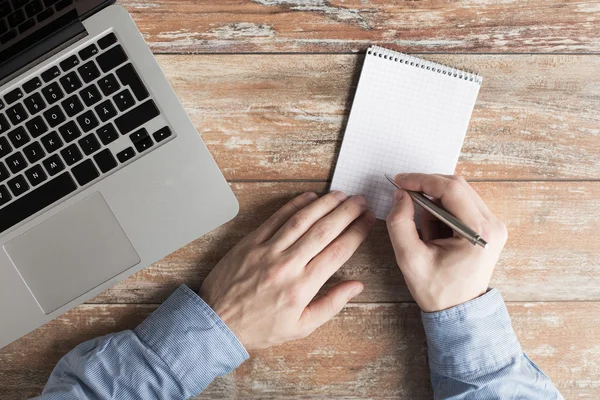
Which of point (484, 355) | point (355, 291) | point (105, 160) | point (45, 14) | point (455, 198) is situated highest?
point (45, 14)

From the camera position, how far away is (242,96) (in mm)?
756

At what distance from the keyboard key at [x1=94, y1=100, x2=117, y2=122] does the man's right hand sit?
1.42 ft

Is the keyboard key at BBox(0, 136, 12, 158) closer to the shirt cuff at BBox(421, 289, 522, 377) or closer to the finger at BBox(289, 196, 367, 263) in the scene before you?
the finger at BBox(289, 196, 367, 263)

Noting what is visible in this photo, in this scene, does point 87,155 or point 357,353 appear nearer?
point 87,155

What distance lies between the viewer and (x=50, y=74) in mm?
670

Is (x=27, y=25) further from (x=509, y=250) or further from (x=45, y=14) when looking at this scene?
(x=509, y=250)

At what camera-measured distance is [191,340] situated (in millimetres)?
714

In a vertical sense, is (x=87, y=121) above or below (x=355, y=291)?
above

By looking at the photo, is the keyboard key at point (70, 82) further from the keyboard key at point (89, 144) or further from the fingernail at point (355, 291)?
the fingernail at point (355, 291)

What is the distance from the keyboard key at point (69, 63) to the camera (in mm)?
667

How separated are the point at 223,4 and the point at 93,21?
0.65 ft

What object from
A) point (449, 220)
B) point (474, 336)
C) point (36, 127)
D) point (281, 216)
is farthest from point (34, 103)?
point (474, 336)

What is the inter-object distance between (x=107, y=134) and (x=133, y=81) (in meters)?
0.08

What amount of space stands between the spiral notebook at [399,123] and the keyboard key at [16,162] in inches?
18.1
